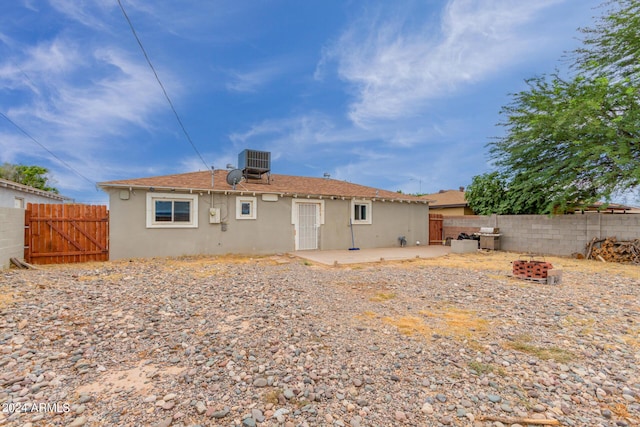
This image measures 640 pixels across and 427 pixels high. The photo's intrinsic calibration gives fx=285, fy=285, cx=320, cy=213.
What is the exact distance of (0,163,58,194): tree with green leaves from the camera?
73.8 feet

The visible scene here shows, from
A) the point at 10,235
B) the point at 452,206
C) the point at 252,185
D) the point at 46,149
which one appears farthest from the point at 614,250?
the point at 46,149

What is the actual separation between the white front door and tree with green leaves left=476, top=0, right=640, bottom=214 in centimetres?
966

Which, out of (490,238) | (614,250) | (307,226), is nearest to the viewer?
(614,250)

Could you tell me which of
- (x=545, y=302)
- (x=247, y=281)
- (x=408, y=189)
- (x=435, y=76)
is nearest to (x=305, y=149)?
(x=435, y=76)

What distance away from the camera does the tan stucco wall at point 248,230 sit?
10.0m

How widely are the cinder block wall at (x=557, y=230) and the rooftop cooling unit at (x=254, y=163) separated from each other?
36.8ft

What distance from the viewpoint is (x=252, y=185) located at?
41.2 ft

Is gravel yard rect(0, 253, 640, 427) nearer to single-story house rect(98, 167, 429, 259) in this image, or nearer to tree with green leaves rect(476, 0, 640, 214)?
single-story house rect(98, 167, 429, 259)

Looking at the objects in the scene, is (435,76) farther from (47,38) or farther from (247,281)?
(47,38)

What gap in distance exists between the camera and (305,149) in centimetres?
2011

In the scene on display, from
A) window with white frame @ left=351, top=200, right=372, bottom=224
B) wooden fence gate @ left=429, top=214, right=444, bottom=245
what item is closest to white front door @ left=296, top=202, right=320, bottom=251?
window with white frame @ left=351, top=200, right=372, bottom=224

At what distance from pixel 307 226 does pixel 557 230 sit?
35.5 ft

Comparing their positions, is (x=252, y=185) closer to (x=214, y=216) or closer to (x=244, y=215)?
(x=244, y=215)

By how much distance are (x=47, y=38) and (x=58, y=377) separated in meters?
11.0
